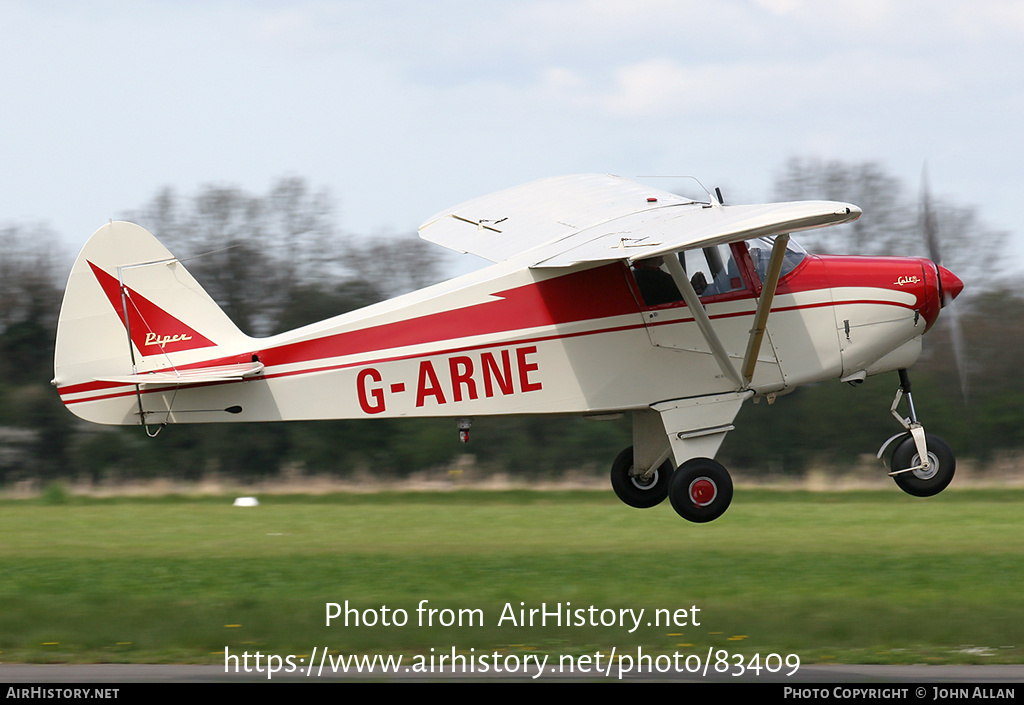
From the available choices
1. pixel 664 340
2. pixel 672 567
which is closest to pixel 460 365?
pixel 664 340

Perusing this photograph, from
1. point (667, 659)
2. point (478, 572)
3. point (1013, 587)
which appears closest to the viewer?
point (667, 659)

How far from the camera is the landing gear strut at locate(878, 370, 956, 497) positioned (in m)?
11.5

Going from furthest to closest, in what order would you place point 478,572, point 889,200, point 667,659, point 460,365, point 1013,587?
point 889,200 → point 478,572 → point 1013,587 → point 460,365 → point 667,659

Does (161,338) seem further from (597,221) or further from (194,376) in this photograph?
(597,221)

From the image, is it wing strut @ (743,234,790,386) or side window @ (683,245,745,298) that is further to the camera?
side window @ (683,245,745,298)

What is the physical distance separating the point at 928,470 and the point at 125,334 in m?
8.23

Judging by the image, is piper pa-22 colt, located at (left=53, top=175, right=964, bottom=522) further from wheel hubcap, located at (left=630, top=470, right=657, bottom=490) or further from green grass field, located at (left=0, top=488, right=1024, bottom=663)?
green grass field, located at (left=0, top=488, right=1024, bottom=663)

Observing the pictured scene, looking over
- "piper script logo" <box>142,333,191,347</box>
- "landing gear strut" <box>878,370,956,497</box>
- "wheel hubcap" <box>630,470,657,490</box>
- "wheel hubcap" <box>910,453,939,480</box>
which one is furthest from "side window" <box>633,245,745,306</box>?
"piper script logo" <box>142,333,191,347</box>

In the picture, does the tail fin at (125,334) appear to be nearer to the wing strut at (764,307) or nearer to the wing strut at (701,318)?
the wing strut at (701,318)

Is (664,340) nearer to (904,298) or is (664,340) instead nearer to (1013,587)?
(904,298)

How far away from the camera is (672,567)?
14.5m

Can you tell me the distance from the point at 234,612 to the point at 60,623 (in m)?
1.67

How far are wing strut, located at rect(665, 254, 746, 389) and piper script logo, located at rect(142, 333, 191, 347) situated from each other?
190 inches

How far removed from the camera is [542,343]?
36.4 feet
